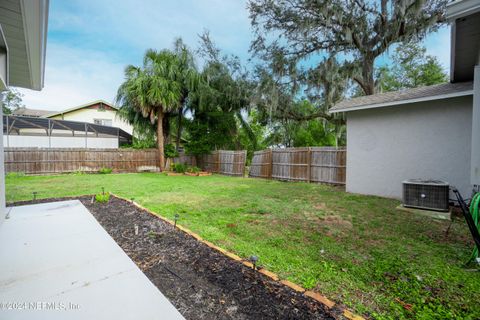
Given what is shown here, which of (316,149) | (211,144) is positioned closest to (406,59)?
(316,149)

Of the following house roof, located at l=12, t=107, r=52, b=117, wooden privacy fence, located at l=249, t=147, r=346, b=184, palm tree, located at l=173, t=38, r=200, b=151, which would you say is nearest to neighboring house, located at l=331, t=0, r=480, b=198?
wooden privacy fence, located at l=249, t=147, r=346, b=184

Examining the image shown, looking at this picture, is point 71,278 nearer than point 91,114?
Yes

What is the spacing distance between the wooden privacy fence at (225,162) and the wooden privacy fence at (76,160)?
9.72 ft

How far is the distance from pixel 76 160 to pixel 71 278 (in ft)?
39.2

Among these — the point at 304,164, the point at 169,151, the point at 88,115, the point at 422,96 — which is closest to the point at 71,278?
the point at 422,96

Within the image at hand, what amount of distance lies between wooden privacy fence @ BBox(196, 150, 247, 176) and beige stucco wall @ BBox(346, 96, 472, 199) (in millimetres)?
5844

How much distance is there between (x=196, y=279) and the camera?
70.8 inches

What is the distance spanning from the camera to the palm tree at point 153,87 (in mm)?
10891

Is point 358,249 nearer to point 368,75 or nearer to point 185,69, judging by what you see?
point 368,75

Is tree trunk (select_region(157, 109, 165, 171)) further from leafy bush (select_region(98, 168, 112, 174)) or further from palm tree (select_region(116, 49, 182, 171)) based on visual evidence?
leafy bush (select_region(98, 168, 112, 174))

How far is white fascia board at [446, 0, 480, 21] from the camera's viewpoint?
2.07 metres

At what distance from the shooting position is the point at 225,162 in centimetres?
1206

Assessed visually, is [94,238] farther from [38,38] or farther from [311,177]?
[311,177]

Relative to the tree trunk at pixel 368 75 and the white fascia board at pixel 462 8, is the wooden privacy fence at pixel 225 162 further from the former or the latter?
the white fascia board at pixel 462 8
